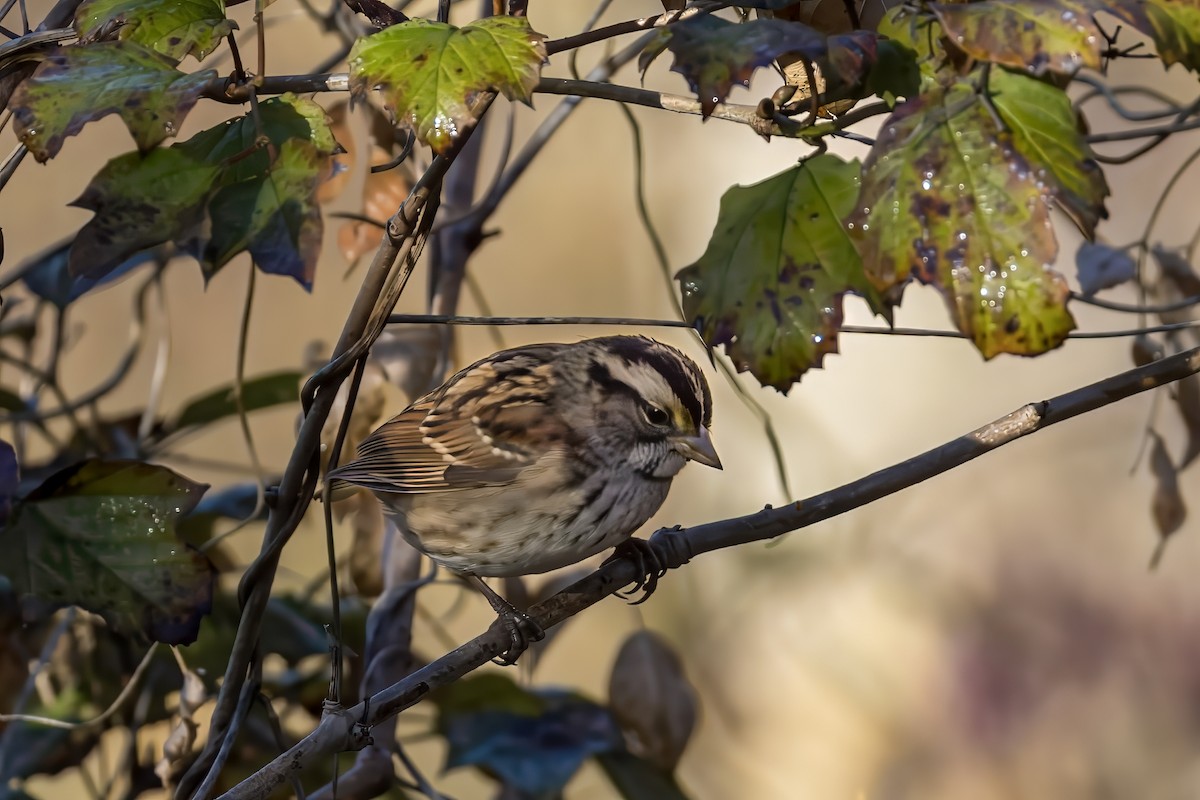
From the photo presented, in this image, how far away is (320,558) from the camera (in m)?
3.03

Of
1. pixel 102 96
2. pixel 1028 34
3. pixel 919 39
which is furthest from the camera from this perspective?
pixel 102 96

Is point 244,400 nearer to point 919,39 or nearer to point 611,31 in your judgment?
point 611,31

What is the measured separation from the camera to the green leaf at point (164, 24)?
3.74 ft

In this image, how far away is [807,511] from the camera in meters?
1.28

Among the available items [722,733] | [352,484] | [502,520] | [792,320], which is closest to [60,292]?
[352,484]

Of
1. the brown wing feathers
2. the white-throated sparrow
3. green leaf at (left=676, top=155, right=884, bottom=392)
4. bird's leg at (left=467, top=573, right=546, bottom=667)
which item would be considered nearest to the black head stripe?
the white-throated sparrow

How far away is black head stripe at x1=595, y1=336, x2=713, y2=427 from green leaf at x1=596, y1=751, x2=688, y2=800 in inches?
20.7

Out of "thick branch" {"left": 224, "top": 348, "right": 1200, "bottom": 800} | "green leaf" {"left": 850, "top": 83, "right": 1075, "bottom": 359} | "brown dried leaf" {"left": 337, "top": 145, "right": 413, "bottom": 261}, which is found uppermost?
"brown dried leaf" {"left": 337, "top": 145, "right": 413, "bottom": 261}

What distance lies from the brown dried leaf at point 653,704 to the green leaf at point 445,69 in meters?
1.12

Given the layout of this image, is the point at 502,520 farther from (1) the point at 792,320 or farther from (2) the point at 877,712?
(2) the point at 877,712

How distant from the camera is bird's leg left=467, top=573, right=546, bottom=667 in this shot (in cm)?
150

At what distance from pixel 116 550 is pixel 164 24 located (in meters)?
0.57

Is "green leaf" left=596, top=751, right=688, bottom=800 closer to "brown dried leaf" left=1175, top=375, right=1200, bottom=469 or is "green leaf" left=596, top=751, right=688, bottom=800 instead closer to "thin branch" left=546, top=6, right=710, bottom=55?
"brown dried leaf" left=1175, top=375, right=1200, bottom=469

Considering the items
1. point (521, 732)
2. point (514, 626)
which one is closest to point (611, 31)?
point (514, 626)
